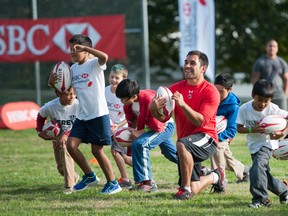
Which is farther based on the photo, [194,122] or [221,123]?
[221,123]

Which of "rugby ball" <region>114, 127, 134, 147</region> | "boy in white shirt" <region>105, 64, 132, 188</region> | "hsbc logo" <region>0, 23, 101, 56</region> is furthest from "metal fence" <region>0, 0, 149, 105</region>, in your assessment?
"rugby ball" <region>114, 127, 134, 147</region>

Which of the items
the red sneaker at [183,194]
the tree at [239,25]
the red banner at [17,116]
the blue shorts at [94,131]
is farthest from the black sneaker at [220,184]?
the tree at [239,25]

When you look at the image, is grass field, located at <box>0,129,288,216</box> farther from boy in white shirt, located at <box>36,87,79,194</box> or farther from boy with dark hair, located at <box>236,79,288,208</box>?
boy in white shirt, located at <box>36,87,79,194</box>

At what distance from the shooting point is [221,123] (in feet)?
27.2

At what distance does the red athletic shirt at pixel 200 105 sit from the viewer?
23.8 feet

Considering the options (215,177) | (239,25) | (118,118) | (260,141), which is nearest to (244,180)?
(215,177)

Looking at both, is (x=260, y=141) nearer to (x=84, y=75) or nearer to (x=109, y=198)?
(x=109, y=198)

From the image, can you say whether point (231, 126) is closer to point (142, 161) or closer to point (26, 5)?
point (142, 161)

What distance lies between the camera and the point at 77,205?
7270mm

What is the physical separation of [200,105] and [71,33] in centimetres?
1121

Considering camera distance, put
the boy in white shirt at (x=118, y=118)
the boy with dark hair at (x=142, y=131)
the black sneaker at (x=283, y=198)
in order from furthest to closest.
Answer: the boy in white shirt at (x=118, y=118)
the boy with dark hair at (x=142, y=131)
the black sneaker at (x=283, y=198)

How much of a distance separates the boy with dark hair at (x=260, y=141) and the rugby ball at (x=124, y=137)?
1431 mm

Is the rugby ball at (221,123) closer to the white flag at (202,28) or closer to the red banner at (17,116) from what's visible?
the white flag at (202,28)

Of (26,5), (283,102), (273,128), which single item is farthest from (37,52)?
(273,128)
